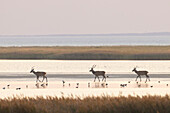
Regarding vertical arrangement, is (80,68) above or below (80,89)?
above

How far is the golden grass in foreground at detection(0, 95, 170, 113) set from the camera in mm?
22953


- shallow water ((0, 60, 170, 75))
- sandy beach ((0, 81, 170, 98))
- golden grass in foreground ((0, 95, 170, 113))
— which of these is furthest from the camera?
shallow water ((0, 60, 170, 75))

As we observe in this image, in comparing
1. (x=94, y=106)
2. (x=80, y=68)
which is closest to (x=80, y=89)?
(x=94, y=106)

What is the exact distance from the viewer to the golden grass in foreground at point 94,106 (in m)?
23.0

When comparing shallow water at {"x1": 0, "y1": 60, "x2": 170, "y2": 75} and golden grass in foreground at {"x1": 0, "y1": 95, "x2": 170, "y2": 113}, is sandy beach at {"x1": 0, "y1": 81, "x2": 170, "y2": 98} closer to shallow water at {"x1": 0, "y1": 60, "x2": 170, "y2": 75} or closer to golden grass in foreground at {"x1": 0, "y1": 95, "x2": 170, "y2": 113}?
golden grass in foreground at {"x1": 0, "y1": 95, "x2": 170, "y2": 113}

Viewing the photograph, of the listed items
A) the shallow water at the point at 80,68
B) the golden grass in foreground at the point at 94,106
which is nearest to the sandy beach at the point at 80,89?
the golden grass in foreground at the point at 94,106

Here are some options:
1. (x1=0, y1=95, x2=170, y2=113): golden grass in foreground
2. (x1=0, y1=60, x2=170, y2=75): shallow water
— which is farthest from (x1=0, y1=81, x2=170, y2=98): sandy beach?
(x1=0, y1=60, x2=170, y2=75): shallow water

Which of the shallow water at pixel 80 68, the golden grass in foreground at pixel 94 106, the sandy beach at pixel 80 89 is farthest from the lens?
the shallow water at pixel 80 68

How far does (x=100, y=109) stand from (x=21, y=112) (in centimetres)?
283

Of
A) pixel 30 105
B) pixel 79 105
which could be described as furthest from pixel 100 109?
pixel 30 105

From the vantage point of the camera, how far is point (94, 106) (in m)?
23.3

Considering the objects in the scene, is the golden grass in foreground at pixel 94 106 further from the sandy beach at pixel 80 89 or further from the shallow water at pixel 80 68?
the shallow water at pixel 80 68

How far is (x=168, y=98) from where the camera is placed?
24531mm

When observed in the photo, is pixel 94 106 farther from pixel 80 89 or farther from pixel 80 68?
pixel 80 68
